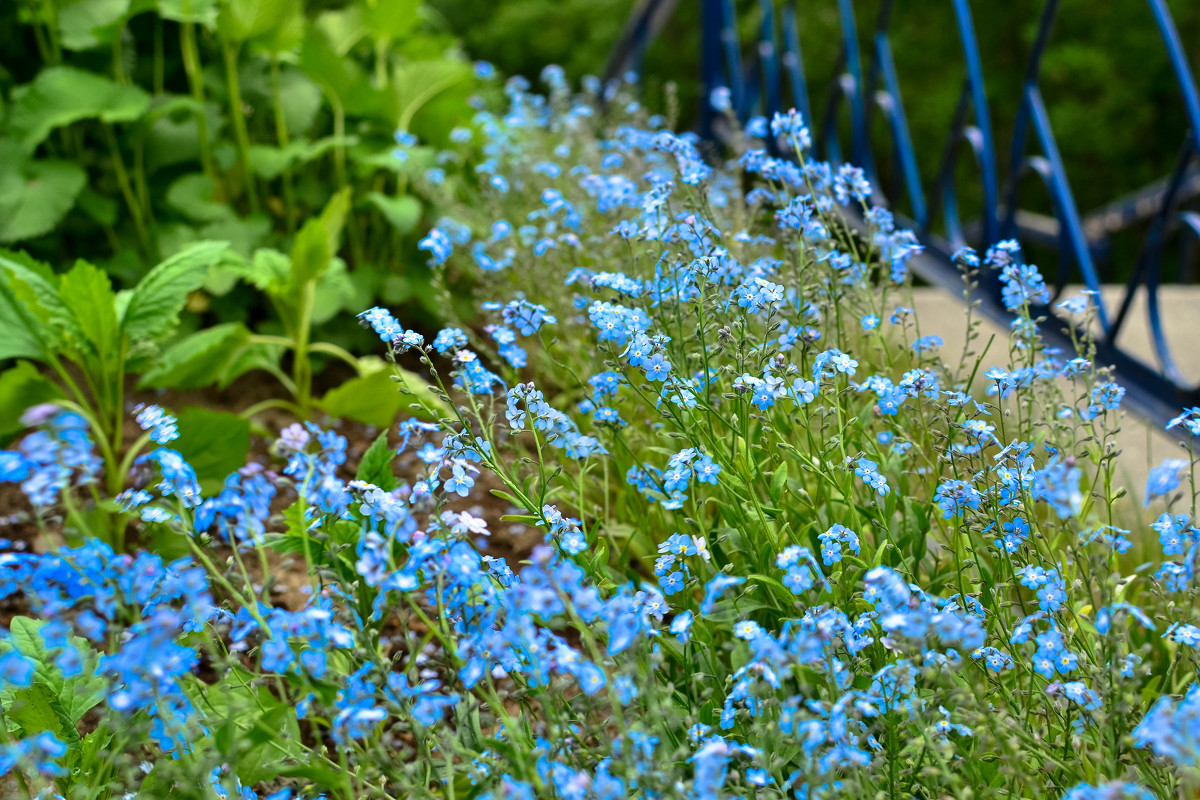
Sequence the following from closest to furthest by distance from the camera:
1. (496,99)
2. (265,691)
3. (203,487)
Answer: (265,691) < (203,487) < (496,99)

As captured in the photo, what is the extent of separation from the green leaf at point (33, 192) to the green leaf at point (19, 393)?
68cm

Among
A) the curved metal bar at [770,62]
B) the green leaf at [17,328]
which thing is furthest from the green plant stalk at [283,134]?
the curved metal bar at [770,62]

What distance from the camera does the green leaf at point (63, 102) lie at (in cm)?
271

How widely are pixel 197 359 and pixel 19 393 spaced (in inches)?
14.9

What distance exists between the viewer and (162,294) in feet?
6.82

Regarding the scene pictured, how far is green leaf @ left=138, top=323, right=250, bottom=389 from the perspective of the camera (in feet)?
7.21

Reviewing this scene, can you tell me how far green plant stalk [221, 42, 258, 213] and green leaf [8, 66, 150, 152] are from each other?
0.85 ft

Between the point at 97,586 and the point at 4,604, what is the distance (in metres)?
1.20

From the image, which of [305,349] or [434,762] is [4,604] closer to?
[305,349]

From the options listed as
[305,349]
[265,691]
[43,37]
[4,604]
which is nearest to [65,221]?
[43,37]

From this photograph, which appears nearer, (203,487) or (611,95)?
(203,487)

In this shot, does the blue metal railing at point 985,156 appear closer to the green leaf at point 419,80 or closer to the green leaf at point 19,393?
the green leaf at point 419,80

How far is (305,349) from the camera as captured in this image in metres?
2.54

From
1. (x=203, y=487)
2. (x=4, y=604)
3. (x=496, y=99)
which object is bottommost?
(x=4, y=604)
